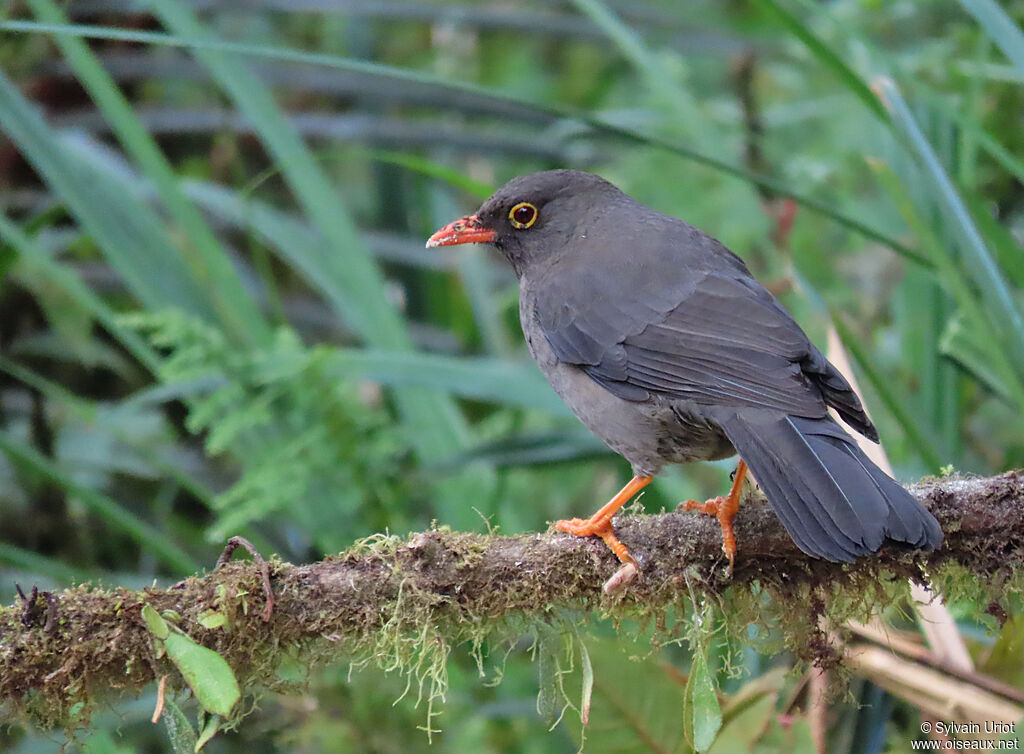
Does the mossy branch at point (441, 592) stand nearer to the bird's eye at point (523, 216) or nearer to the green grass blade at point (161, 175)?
the bird's eye at point (523, 216)

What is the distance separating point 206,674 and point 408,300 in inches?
181

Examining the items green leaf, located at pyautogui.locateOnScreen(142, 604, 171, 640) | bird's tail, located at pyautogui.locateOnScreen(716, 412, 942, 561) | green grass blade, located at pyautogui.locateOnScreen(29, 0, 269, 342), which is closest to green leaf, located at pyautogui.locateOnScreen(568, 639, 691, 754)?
bird's tail, located at pyautogui.locateOnScreen(716, 412, 942, 561)

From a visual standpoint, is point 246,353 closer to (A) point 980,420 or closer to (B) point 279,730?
(B) point 279,730

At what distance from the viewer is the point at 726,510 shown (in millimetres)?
2752

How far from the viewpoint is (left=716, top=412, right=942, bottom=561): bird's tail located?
2.37 meters

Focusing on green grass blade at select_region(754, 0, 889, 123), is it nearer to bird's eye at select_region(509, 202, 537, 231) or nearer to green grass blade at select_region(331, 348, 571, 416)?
bird's eye at select_region(509, 202, 537, 231)

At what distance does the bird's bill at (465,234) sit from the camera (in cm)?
409

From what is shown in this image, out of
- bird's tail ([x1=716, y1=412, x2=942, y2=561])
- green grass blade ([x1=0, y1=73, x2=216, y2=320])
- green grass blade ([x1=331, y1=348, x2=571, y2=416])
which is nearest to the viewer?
bird's tail ([x1=716, y1=412, x2=942, y2=561])

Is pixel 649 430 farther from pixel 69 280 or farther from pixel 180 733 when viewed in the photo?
pixel 69 280

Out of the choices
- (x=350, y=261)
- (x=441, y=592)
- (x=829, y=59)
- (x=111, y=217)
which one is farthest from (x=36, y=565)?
(x=829, y=59)

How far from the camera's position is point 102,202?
174 inches

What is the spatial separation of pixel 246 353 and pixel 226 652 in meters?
2.21

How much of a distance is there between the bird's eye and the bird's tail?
145 cm

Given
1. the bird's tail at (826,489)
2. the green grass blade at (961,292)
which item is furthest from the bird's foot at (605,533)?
the green grass blade at (961,292)
